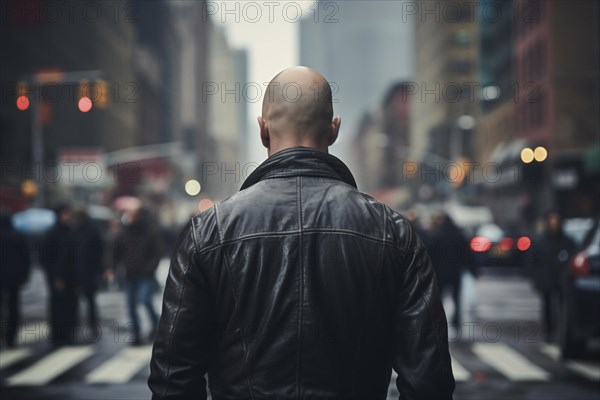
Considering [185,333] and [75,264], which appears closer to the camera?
[185,333]

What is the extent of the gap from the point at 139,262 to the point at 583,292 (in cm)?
623

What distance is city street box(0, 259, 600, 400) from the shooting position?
9.56 meters

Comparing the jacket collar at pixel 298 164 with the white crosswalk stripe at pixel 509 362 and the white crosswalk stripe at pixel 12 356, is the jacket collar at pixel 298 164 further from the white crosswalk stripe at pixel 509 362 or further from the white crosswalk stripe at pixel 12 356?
the white crosswalk stripe at pixel 12 356

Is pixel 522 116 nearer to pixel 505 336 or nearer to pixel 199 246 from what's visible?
pixel 505 336

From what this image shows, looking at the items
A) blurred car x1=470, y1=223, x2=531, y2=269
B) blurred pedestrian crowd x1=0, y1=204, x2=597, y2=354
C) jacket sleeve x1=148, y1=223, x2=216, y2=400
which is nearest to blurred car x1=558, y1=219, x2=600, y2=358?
blurred pedestrian crowd x1=0, y1=204, x2=597, y2=354

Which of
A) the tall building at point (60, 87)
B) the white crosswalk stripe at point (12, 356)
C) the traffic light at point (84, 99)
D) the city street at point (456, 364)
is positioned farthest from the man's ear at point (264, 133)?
the tall building at point (60, 87)

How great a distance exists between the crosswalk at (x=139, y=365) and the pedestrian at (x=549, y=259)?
1057 mm

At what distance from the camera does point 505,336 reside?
1442cm

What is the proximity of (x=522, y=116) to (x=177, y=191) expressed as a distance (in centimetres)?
5791

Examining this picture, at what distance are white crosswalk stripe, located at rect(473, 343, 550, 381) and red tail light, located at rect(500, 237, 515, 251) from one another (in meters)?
16.4

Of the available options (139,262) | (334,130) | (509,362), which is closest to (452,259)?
(509,362)

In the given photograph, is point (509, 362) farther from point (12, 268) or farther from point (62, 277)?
point (12, 268)

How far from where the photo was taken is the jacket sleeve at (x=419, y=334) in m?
2.86

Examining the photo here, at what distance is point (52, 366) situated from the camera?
11484 mm
